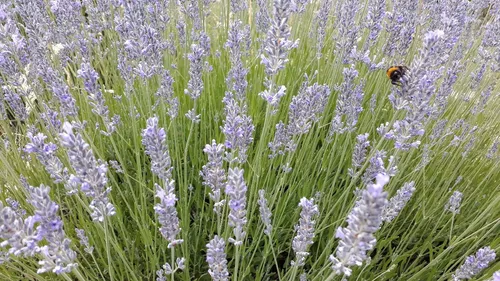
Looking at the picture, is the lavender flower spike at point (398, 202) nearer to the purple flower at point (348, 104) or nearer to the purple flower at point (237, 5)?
the purple flower at point (348, 104)

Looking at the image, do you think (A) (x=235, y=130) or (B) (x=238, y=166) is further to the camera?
(B) (x=238, y=166)

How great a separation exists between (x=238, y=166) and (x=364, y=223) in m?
1.28

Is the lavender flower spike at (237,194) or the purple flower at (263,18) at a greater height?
the purple flower at (263,18)

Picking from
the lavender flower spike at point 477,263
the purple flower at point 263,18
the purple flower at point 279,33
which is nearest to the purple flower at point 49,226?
the purple flower at point 279,33

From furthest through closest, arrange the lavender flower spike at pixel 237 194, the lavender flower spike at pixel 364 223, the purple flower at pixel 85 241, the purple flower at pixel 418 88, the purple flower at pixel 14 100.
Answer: the purple flower at pixel 14 100, the purple flower at pixel 85 241, the purple flower at pixel 418 88, the lavender flower spike at pixel 237 194, the lavender flower spike at pixel 364 223

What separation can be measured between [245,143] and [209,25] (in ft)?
9.76

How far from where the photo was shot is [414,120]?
1382mm

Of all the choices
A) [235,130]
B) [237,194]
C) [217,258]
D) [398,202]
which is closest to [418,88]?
[398,202]

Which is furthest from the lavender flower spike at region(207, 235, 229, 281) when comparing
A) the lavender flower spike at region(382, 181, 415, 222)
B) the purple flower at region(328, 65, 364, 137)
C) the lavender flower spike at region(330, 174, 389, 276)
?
the purple flower at region(328, 65, 364, 137)

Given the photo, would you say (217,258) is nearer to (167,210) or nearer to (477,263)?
(167,210)

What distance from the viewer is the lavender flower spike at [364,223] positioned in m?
0.75

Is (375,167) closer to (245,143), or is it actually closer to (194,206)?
(245,143)

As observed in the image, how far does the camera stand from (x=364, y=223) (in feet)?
2.62

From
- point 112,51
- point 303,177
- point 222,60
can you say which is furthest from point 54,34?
point 303,177
